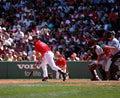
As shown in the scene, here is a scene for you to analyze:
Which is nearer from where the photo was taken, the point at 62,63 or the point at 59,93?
the point at 59,93

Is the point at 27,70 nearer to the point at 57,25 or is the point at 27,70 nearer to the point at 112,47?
the point at 57,25

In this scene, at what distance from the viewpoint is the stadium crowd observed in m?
26.9

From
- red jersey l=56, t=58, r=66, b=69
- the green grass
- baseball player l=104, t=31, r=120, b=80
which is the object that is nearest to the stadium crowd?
red jersey l=56, t=58, r=66, b=69

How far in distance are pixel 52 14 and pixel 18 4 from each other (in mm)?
2678

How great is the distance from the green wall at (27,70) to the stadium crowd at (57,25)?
467 mm

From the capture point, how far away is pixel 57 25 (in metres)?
30.1

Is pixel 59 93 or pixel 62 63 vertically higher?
pixel 62 63

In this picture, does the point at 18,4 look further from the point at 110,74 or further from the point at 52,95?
the point at 52,95

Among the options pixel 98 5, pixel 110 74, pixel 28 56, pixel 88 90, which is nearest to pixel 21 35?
pixel 28 56

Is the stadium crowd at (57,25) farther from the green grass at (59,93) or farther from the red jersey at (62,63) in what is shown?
the green grass at (59,93)

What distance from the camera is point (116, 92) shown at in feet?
43.6

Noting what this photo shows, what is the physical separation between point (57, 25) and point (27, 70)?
5.64 m

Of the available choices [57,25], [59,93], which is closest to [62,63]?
[57,25]

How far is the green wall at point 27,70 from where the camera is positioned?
2503 centimetres
